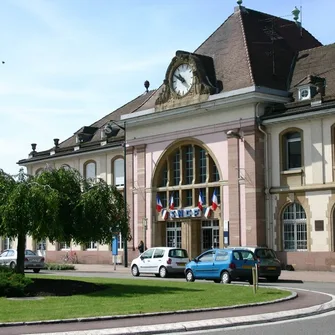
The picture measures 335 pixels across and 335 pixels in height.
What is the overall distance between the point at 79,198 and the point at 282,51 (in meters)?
25.7

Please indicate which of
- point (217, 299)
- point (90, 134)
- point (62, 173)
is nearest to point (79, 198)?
point (62, 173)

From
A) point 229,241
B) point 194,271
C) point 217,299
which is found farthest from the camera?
point 229,241

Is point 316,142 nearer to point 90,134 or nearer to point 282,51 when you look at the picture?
point 282,51

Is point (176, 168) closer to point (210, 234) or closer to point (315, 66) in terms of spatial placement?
point (210, 234)

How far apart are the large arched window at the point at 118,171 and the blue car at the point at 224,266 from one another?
21525 mm

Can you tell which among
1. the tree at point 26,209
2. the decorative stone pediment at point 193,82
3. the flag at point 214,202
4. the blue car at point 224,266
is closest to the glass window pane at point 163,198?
the flag at point 214,202

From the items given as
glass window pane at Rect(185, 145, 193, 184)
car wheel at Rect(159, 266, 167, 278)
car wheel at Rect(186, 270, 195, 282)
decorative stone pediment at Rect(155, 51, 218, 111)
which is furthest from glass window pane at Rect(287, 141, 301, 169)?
car wheel at Rect(186, 270, 195, 282)

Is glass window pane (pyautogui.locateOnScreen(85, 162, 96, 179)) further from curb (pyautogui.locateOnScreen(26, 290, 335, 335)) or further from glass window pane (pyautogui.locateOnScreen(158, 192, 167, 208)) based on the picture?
curb (pyautogui.locateOnScreen(26, 290, 335, 335))

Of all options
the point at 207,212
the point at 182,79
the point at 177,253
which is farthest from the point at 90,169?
the point at 177,253

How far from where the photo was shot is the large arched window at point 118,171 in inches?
1996

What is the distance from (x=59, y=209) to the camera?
22.9 meters

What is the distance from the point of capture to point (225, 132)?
41.4 metres

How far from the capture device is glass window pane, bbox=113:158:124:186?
50.7 meters

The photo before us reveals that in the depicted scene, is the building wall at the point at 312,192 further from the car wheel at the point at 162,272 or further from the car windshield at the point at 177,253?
the car wheel at the point at 162,272
